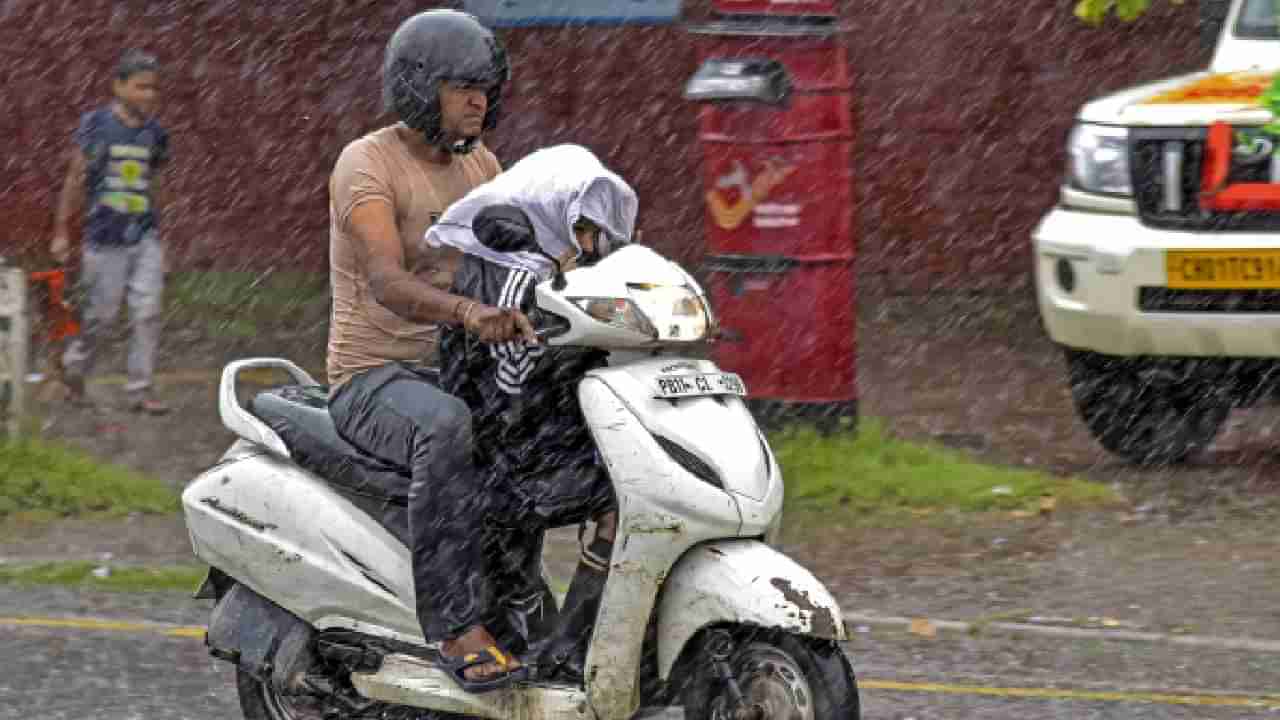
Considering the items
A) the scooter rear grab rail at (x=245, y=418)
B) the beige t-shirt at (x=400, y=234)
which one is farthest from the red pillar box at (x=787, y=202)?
the beige t-shirt at (x=400, y=234)

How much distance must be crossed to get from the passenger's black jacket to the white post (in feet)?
18.7

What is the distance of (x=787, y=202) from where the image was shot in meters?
11.6

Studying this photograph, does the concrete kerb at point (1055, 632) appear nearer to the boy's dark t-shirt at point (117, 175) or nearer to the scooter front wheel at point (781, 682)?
the scooter front wheel at point (781, 682)

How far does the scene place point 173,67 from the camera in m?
17.6

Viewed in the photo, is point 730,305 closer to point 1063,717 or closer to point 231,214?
point 1063,717

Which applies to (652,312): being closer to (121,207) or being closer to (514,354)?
(514,354)

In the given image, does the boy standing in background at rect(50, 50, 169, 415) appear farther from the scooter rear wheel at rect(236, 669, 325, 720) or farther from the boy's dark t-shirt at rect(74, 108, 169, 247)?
the scooter rear wheel at rect(236, 669, 325, 720)

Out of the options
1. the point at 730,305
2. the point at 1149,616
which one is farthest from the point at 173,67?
the point at 1149,616

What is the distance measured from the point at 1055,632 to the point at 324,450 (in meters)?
2.71

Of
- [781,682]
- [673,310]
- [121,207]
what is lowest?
[121,207]

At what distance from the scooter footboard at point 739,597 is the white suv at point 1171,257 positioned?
483 cm

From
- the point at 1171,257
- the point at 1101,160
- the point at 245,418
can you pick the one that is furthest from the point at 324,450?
the point at 1101,160

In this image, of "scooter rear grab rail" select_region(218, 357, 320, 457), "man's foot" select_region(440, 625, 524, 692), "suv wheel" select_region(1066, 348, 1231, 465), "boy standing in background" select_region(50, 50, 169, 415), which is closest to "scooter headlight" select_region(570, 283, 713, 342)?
"man's foot" select_region(440, 625, 524, 692)

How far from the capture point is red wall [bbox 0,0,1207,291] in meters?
17.1
